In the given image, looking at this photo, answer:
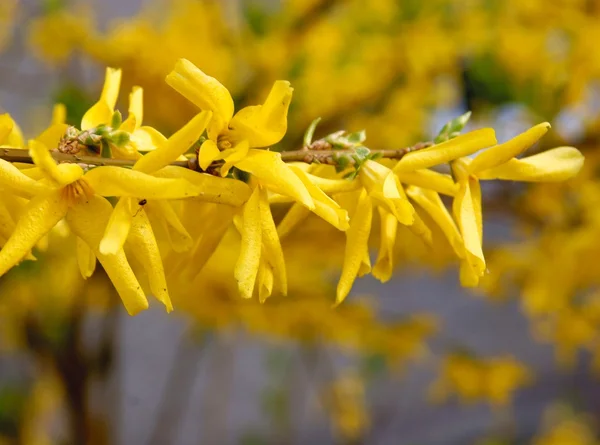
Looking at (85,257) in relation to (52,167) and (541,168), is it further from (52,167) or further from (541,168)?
(541,168)

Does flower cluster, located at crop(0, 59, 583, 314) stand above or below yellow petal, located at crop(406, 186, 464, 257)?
above

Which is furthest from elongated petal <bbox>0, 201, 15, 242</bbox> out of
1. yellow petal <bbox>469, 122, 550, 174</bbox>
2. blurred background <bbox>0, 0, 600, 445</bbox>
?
blurred background <bbox>0, 0, 600, 445</bbox>

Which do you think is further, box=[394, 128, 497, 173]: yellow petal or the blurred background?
the blurred background

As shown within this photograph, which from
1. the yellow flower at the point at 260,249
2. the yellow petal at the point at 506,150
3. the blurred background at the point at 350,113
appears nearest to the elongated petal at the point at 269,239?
the yellow flower at the point at 260,249

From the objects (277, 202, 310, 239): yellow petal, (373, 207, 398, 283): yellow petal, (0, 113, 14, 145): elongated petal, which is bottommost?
(373, 207, 398, 283): yellow petal

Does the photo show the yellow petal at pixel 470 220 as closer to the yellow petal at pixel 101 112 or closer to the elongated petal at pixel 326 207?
the elongated petal at pixel 326 207

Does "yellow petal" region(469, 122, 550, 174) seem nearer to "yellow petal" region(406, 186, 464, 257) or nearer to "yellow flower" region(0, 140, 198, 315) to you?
"yellow petal" region(406, 186, 464, 257)
